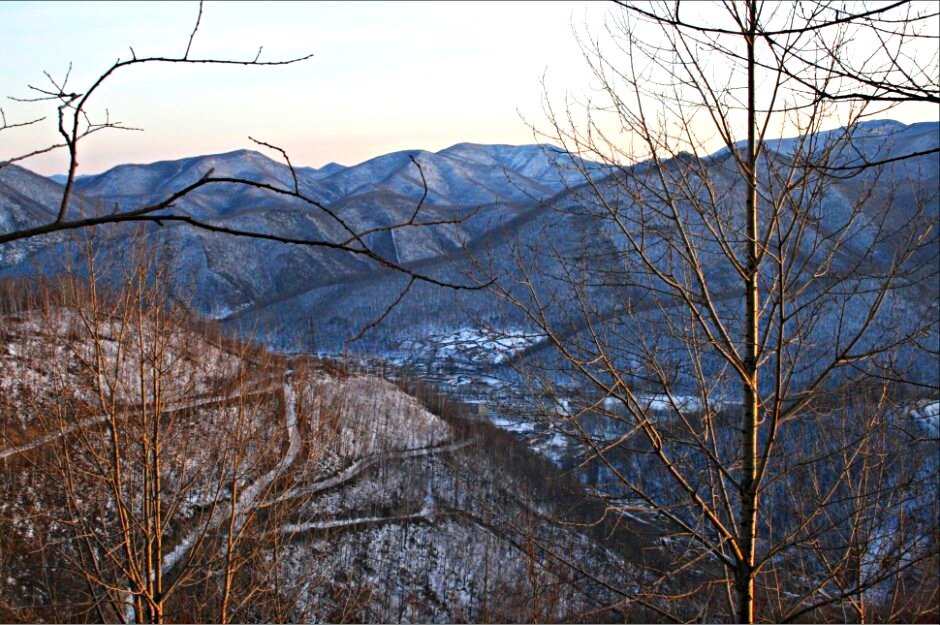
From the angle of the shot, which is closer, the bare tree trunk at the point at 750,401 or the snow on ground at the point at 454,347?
the bare tree trunk at the point at 750,401

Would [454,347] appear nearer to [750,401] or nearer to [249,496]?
[249,496]

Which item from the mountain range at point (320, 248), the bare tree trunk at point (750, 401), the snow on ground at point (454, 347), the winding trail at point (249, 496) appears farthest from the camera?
the mountain range at point (320, 248)

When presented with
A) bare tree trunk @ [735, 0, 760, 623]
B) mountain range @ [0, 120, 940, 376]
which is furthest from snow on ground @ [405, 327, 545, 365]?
bare tree trunk @ [735, 0, 760, 623]

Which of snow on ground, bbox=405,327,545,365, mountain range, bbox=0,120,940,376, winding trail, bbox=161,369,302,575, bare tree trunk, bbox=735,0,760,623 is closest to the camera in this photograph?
bare tree trunk, bbox=735,0,760,623

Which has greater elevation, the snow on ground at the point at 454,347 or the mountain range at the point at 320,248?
the mountain range at the point at 320,248

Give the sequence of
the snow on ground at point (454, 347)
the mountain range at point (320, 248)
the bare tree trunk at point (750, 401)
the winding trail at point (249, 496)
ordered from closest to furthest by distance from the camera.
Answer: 1. the bare tree trunk at point (750, 401)
2. the winding trail at point (249, 496)
3. the snow on ground at point (454, 347)
4. the mountain range at point (320, 248)

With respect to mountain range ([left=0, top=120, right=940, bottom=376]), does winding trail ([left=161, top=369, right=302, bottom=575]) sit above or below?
below

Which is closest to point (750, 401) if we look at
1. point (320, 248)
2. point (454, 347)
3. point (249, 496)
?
point (249, 496)

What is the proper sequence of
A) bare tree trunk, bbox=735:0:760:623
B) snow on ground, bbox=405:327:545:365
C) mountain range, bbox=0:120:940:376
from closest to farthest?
bare tree trunk, bbox=735:0:760:623
snow on ground, bbox=405:327:545:365
mountain range, bbox=0:120:940:376

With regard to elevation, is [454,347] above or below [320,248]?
below

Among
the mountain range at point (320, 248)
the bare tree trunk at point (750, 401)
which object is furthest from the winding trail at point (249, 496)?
the mountain range at point (320, 248)

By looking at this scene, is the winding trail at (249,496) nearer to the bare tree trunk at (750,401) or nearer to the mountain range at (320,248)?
→ the bare tree trunk at (750,401)

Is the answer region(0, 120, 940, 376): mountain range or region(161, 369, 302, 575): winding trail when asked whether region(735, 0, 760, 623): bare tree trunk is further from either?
region(0, 120, 940, 376): mountain range
